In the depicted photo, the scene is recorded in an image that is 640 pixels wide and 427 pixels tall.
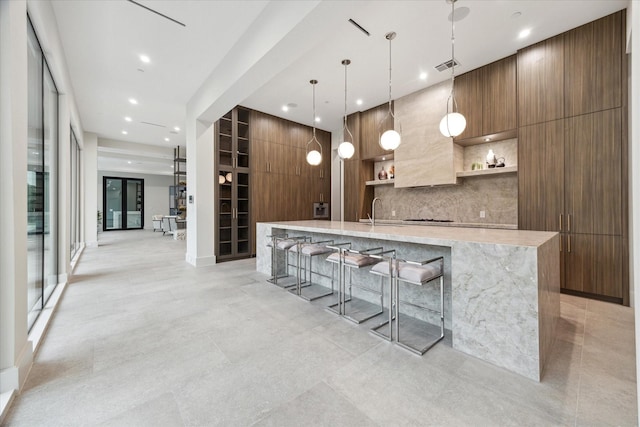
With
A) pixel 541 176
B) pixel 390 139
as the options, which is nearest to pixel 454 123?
pixel 390 139

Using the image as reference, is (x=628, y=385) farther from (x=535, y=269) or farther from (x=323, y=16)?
(x=323, y=16)

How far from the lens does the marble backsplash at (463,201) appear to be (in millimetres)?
4246

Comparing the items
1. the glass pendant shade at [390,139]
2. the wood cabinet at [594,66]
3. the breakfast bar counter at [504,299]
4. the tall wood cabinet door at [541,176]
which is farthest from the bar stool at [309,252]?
the wood cabinet at [594,66]

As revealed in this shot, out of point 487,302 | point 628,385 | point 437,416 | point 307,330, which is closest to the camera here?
point 437,416

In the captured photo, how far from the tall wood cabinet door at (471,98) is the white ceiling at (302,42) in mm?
170

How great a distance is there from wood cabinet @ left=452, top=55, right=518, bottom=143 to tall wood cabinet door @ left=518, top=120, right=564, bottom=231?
361mm

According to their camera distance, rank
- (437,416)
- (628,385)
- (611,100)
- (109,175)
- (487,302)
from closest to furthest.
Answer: (437,416)
(628,385)
(487,302)
(611,100)
(109,175)

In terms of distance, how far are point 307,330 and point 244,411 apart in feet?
3.33

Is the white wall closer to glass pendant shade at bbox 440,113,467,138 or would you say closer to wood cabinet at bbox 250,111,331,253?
wood cabinet at bbox 250,111,331,253

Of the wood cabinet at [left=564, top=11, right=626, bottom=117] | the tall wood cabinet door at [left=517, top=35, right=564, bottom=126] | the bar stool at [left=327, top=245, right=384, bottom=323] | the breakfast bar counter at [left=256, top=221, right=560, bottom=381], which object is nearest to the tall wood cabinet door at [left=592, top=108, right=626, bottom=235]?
the wood cabinet at [left=564, top=11, right=626, bottom=117]

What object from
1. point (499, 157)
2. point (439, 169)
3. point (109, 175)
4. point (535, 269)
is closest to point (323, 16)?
point (535, 269)

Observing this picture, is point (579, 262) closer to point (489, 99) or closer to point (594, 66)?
point (594, 66)

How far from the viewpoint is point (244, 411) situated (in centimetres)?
145

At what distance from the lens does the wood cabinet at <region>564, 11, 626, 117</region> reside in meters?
2.97
